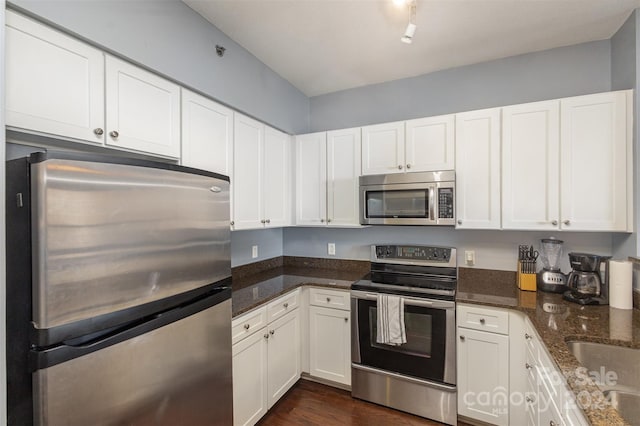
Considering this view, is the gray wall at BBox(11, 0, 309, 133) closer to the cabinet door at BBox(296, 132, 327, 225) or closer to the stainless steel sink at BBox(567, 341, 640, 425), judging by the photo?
the cabinet door at BBox(296, 132, 327, 225)

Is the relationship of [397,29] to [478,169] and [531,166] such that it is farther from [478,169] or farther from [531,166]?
[531,166]

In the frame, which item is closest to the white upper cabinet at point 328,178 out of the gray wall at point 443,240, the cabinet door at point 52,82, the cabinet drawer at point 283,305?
the gray wall at point 443,240

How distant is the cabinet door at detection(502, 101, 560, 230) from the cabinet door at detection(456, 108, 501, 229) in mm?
57

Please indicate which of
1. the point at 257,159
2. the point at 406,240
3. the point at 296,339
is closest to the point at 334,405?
the point at 296,339

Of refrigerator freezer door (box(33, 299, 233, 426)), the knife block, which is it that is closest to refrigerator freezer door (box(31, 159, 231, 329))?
refrigerator freezer door (box(33, 299, 233, 426))

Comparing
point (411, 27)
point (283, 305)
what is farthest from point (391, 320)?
point (411, 27)

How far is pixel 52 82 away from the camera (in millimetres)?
1172

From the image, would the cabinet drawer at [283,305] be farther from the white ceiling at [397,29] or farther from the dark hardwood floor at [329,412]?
the white ceiling at [397,29]

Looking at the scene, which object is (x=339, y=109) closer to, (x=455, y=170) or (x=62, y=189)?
(x=455, y=170)

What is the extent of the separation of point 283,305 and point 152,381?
4.00ft

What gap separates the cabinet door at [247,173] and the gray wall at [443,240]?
90 centimetres

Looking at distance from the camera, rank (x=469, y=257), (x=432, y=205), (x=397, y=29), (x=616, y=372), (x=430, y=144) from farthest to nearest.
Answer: (x=469, y=257), (x=430, y=144), (x=432, y=205), (x=397, y=29), (x=616, y=372)

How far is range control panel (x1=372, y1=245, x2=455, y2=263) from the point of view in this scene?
2.51 metres

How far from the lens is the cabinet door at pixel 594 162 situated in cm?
187
